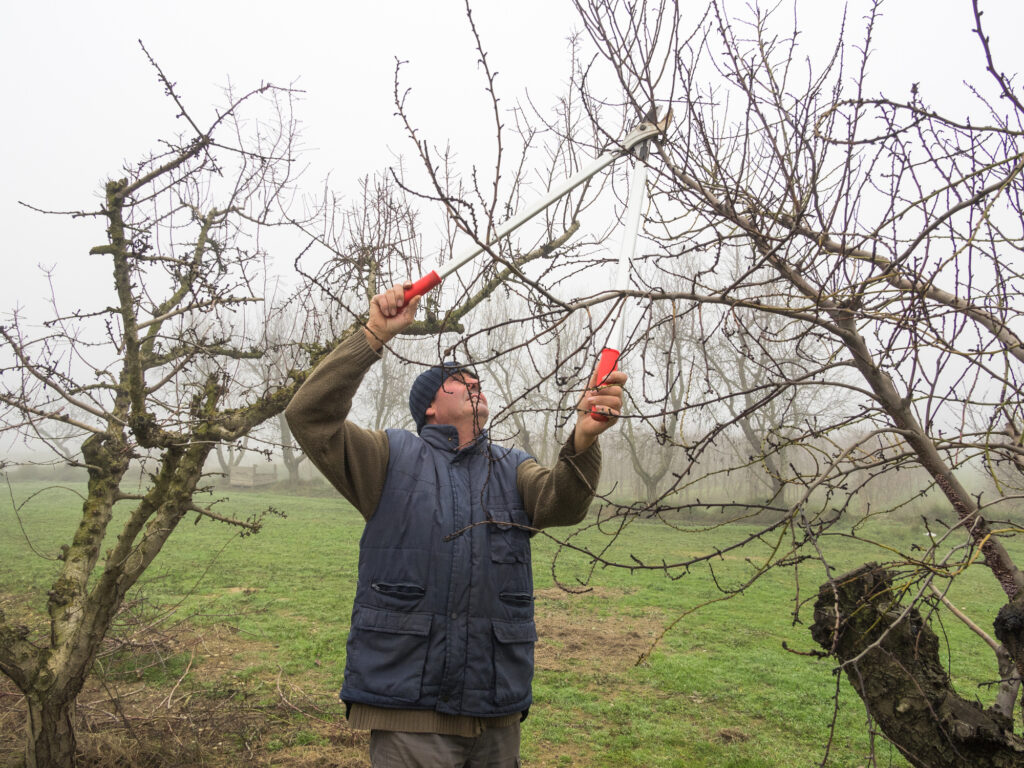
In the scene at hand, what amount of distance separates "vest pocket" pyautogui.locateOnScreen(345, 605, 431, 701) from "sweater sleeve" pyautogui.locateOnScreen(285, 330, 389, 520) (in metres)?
0.52

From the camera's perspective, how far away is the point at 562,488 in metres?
2.79

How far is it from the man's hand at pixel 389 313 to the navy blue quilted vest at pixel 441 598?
587 millimetres

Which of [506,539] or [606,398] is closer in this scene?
[606,398]

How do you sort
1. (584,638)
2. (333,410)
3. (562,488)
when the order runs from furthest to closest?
(584,638)
(562,488)
(333,410)

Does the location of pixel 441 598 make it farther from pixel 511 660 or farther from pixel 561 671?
pixel 561 671

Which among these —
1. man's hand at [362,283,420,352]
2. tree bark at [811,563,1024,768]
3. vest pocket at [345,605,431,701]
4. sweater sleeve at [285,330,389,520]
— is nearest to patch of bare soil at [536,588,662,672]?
tree bark at [811,563,1024,768]

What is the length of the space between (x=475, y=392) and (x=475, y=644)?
3.18 feet

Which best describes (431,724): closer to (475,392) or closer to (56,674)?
(475,392)

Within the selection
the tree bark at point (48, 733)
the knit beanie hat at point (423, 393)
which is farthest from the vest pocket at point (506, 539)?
the tree bark at point (48, 733)

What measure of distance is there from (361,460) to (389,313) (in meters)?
0.64

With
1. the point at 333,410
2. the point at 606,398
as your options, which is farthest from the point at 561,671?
the point at 606,398

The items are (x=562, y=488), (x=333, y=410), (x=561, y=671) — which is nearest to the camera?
(x=333, y=410)

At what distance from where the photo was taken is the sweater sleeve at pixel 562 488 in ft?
9.06

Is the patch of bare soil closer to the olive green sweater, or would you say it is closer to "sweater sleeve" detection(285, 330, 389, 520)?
the olive green sweater
